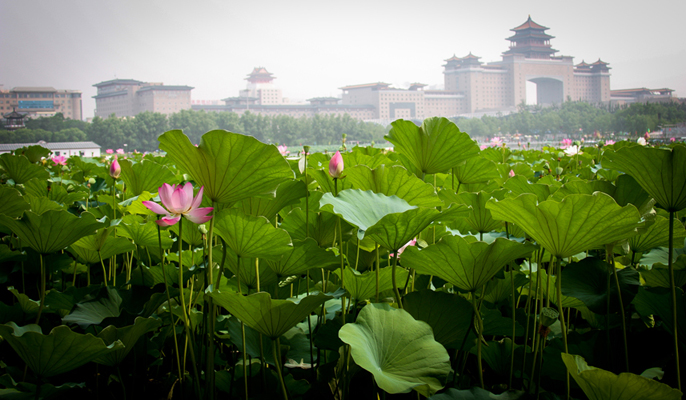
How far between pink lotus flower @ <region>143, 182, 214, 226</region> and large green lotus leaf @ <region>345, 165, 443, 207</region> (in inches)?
5.8

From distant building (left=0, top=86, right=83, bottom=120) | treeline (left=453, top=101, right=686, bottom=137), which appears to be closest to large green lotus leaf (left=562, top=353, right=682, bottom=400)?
treeline (left=453, top=101, right=686, bottom=137)

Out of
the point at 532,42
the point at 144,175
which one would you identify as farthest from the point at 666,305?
the point at 532,42

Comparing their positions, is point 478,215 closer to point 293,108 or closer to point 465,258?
point 465,258

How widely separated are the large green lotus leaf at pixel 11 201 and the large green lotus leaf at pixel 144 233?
0.10 meters

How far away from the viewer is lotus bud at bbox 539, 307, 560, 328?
283mm

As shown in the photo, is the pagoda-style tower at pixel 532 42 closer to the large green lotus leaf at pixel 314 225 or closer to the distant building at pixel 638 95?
the distant building at pixel 638 95

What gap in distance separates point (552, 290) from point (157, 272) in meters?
0.38

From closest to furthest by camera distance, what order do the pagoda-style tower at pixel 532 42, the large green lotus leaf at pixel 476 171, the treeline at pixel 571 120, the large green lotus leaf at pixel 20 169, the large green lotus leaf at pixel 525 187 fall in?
the large green lotus leaf at pixel 525 187
the large green lotus leaf at pixel 476 171
the large green lotus leaf at pixel 20 169
the treeline at pixel 571 120
the pagoda-style tower at pixel 532 42

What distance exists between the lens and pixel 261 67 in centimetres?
4453

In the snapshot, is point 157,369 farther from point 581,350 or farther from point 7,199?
point 581,350

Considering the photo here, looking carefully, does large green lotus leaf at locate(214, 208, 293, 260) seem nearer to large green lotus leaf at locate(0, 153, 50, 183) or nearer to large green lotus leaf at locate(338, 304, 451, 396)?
large green lotus leaf at locate(338, 304, 451, 396)

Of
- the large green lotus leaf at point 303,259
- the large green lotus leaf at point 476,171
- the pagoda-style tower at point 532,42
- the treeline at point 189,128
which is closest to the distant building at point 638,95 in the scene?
the pagoda-style tower at point 532,42

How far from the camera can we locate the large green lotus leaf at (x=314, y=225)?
1.32 feet

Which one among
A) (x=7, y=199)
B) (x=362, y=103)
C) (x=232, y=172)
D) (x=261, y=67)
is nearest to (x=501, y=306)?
(x=232, y=172)
